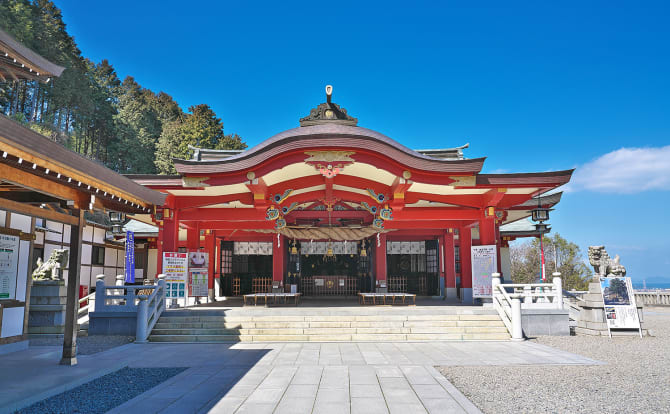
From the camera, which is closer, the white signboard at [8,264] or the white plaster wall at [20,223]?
the white signboard at [8,264]

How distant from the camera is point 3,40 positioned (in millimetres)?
7953

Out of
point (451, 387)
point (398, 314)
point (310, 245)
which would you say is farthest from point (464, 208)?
point (451, 387)

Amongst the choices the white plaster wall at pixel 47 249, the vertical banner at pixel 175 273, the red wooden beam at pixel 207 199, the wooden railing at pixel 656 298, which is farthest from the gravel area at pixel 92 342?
the wooden railing at pixel 656 298

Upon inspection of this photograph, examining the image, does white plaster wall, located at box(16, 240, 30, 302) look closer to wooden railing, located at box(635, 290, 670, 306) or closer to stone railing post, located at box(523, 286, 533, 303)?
stone railing post, located at box(523, 286, 533, 303)

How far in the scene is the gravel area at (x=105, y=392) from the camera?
5164 millimetres

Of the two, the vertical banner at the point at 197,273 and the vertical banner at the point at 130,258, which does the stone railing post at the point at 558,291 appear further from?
the vertical banner at the point at 130,258

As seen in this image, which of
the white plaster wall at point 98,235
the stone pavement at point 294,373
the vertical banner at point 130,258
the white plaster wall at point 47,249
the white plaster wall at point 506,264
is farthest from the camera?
the white plaster wall at point 506,264

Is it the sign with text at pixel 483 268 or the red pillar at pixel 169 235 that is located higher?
the red pillar at pixel 169 235

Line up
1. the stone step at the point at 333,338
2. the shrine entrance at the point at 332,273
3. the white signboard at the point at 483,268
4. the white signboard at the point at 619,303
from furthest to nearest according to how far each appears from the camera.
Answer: the shrine entrance at the point at 332,273 → the white signboard at the point at 483,268 → the white signboard at the point at 619,303 → the stone step at the point at 333,338

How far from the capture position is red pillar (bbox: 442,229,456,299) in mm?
18734

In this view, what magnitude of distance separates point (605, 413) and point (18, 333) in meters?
10.4

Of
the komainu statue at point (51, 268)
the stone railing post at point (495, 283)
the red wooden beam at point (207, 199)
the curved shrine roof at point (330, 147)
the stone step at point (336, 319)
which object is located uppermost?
the curved shrine roof at point (330, 147)

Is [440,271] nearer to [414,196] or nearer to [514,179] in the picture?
[414,196]

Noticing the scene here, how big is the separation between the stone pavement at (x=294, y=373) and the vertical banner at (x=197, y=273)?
15.1 feet
